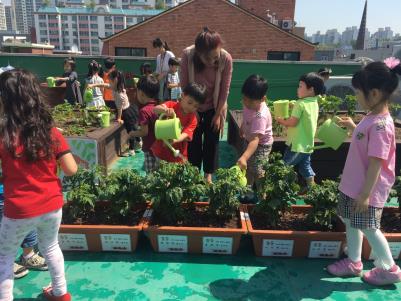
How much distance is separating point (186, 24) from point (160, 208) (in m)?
21.8

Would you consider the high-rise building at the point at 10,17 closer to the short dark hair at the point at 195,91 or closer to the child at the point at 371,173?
the short dark hair at the point at 195,91

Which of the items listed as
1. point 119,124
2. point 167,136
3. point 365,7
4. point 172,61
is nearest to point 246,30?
point 172,61

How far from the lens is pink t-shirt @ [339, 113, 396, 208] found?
77.1 inches

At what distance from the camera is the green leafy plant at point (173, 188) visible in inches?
96.9

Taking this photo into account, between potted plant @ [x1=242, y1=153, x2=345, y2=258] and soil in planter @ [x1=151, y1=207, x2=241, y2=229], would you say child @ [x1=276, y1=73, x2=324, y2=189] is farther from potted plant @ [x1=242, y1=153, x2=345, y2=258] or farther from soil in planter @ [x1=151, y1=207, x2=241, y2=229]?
soil in planter @ [x1=151, y1=207, x2=241, y2=229]

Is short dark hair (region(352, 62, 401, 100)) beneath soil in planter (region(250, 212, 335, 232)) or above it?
above

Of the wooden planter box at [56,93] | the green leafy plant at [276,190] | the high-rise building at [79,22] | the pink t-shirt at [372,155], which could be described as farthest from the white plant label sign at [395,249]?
the high-rise building at [79,22]

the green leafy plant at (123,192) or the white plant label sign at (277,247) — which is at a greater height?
the green leafy plant at (123,192)

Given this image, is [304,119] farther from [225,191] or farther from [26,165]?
[26,165]

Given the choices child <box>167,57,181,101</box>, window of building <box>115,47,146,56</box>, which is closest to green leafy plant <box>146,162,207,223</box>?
child <box>167,57,181,101</box>

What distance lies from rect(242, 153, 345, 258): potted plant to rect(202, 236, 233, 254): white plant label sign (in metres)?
0.18

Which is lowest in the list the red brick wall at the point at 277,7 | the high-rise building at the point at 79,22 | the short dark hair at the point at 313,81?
the short dark hair at the point at 313,81

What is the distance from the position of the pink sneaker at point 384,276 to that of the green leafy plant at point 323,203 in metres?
0.43

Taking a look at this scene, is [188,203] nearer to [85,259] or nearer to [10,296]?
[85,259]
